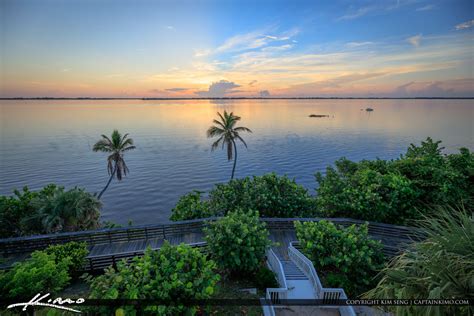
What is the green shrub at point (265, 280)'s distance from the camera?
8.47 m

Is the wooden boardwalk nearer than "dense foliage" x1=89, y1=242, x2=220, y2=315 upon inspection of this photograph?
No

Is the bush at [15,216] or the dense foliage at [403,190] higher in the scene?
the dense foliage at [403,190]

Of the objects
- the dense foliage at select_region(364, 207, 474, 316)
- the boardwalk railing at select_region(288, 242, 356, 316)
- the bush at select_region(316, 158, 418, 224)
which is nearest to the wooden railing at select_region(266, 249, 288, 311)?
the boardwalk railing at select_region(288, 242, 356, 316)

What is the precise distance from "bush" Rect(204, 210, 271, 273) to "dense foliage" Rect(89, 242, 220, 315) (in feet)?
7.45

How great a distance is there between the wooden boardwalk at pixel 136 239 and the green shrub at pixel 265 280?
2.92 m

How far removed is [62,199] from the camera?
1517 centimetres

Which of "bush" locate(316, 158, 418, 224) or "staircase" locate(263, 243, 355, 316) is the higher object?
"bush" locate(316, 158, 418, 224)

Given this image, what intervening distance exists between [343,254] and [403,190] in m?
7.09

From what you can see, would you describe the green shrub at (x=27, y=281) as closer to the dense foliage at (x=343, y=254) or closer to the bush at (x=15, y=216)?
the dense foliage at (x=343, y=254)

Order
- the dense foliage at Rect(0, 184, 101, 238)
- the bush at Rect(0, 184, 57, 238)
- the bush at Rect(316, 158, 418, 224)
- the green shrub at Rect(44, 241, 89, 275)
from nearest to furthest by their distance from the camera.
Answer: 1. the green shrub at Rect(44, 241, 89, 275)
2. the bush at Rect(316, 158, 418, 224)
3. the bush at Rect(0, 184, 57, 238)
4. the dense foliage at Rect(0, 184, 101, 238)

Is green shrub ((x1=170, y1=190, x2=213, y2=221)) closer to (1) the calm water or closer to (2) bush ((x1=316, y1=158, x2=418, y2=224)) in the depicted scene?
(2) bush ((x1=316, y1=158, x2=418, y2=224))

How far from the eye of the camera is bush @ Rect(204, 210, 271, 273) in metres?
8.40

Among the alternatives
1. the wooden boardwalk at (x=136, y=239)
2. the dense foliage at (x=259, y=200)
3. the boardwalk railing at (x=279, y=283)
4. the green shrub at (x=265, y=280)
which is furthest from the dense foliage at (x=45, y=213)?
the boardwalk railing at (x=279, y=283)

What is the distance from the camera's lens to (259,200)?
13.9 metres
